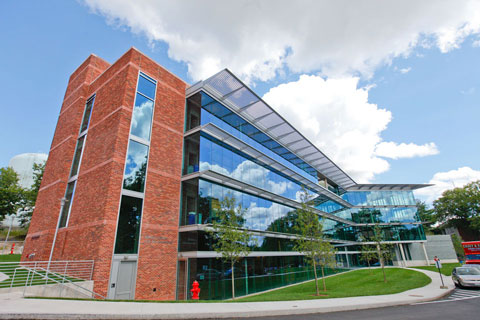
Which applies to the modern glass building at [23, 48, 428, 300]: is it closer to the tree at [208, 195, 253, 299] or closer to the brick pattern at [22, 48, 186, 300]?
the brick pattern at [22, 48, 186, 300]

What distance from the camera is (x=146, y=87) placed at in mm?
17219

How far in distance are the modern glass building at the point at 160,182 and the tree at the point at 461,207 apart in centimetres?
5593

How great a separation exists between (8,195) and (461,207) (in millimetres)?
86548

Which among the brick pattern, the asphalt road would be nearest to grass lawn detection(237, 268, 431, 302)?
the asphalt road

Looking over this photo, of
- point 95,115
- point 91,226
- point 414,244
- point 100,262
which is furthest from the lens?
point 414,244

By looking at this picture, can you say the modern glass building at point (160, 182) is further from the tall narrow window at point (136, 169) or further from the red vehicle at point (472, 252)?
the red vehicle at point (472, 252)

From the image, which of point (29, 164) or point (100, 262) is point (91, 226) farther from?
point (29, 164)

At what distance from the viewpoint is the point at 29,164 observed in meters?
73.1

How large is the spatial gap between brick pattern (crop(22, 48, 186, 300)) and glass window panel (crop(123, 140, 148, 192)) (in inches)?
14.3

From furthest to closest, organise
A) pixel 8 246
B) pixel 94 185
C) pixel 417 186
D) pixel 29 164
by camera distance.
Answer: pixel 29 164, pixel 417 186, pixel 8 246, pixel 94 185

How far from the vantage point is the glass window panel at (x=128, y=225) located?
13328 mm

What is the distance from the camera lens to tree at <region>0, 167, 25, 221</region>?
3275 cm

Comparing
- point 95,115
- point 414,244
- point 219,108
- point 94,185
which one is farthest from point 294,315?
point 414,244

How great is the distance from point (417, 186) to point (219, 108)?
46.0 meters
